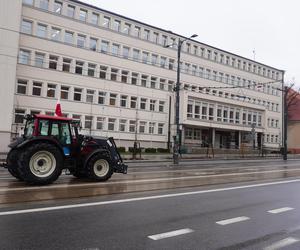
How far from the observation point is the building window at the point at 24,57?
39469 millimetres

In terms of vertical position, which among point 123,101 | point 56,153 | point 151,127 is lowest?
point 56,153

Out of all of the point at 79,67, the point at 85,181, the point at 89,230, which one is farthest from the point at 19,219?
the point at 79,67

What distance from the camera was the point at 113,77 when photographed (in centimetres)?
4738

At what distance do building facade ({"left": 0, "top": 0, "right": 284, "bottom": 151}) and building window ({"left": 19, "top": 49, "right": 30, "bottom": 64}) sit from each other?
11cm

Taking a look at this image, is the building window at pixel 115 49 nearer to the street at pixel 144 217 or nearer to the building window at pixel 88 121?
the building window at pixel 88 121

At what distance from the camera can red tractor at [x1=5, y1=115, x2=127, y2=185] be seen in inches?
464

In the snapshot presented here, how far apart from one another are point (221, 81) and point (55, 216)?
5622 centimetres

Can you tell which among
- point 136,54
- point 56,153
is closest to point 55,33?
point 136,54

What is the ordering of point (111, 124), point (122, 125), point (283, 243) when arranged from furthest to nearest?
point (122, 125)
point (111, 124)
point (283, 243)

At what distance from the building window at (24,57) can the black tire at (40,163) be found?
30365 mm

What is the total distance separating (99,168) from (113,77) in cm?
3505

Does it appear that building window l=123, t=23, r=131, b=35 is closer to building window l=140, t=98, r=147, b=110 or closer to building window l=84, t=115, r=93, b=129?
building window l=140, t=98, r=147, b=110

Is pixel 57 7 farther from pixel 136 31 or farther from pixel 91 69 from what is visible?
pixel 136 31

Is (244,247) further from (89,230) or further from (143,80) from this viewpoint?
(143,80)
